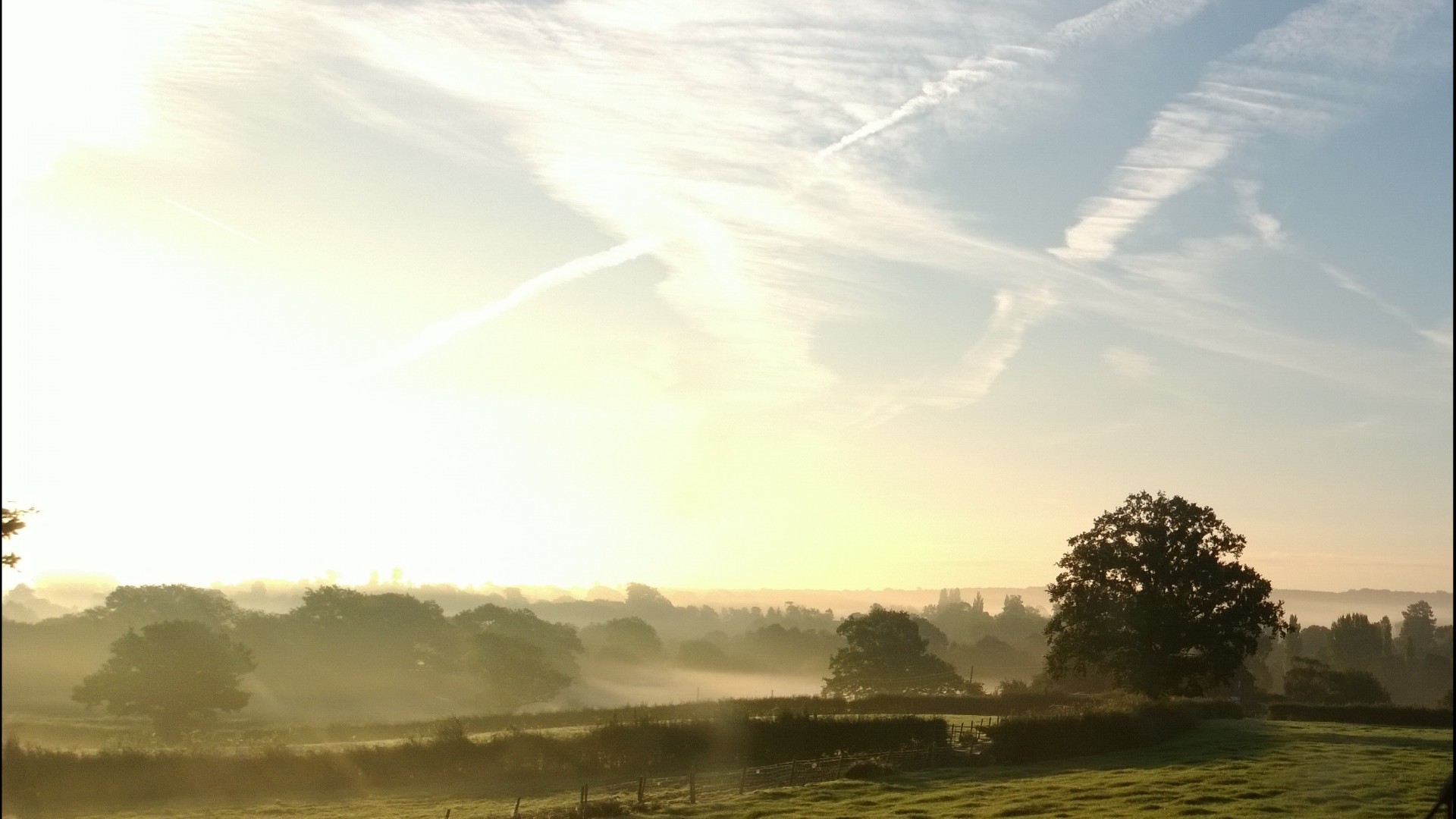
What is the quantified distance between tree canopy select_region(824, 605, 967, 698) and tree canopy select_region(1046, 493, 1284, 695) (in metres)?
35.2

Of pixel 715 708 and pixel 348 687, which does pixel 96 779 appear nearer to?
pixel 715 708

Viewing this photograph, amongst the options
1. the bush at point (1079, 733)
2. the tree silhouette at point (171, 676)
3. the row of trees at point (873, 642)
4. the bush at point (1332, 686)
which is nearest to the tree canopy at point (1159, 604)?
the row of trees at point (873, 642)

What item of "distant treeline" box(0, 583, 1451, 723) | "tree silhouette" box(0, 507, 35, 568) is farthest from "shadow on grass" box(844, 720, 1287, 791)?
"tree silhouette" box(0, 507, 35, 568)

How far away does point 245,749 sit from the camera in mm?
55625

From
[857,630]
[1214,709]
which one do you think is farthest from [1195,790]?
[857,630]

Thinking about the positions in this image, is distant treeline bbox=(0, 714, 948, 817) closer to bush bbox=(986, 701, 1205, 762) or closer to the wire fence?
the wire fence

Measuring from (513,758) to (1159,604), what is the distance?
141 ft

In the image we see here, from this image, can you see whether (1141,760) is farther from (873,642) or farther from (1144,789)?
(873,642)

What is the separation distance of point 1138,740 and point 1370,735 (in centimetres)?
1141

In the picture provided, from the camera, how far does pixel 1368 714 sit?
6406cm

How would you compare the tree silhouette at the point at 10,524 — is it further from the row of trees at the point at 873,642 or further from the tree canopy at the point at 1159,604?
the tree canopy at the point at 1159,604

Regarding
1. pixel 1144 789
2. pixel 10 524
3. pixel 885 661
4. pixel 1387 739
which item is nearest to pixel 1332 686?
pixel 885 661

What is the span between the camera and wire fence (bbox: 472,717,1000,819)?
1676 inches

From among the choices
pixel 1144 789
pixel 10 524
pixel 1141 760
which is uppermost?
pixel 10 524
